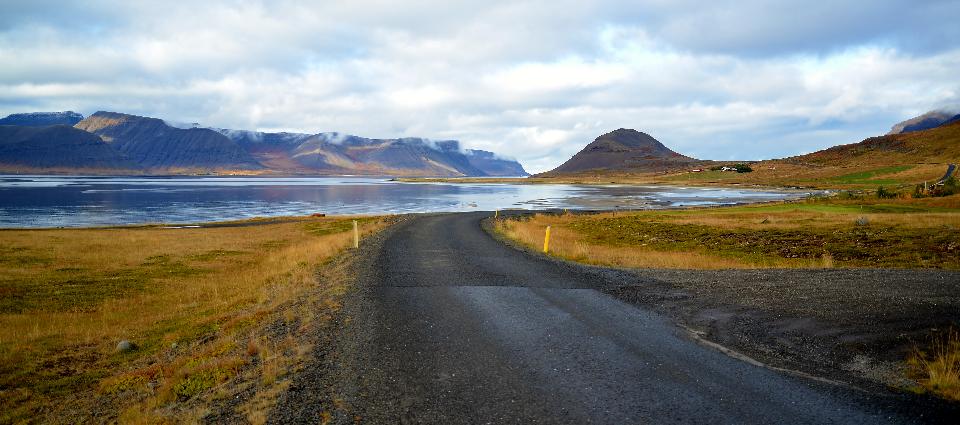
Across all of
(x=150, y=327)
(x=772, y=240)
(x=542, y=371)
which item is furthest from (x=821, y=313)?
(x=772, y=240)

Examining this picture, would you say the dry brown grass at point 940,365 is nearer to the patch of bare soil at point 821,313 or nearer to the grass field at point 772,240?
the patch of bare soil at point 821,313

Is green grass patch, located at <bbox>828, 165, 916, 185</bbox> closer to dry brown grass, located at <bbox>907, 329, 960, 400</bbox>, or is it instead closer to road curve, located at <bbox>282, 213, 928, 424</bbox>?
dry brown grass, located at <bbox>907, 329, 960, 400</bbox>

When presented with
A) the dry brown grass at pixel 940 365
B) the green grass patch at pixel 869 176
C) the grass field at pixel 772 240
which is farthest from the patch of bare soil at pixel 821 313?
the green grass patch at pixel 869 176

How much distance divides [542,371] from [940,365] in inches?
220

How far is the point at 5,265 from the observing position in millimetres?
27953

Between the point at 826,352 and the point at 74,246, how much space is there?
4390 centimetres

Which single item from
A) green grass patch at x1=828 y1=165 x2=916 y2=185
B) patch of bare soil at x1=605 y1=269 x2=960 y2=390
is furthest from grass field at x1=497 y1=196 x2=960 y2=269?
green grass patch at x1=828 y1=165 x2=916 y2=185

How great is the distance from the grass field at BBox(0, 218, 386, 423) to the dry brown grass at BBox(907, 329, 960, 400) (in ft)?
29.0

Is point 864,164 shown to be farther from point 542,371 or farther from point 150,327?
point 150,327

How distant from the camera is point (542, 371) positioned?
7926mm

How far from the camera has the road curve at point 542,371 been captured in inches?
254

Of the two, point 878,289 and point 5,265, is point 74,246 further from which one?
point 878,289

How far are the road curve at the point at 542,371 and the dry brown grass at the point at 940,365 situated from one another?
1.18m

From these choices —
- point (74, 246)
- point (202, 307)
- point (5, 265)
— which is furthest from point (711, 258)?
point (74, 246)
